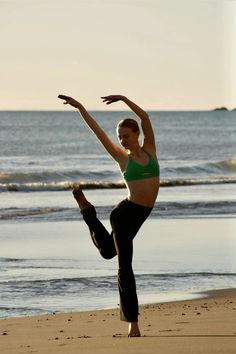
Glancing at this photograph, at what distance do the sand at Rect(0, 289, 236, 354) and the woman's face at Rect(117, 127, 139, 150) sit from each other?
1394mm

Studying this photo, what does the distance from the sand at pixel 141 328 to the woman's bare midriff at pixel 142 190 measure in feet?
3.28

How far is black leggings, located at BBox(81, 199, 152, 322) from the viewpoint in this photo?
8688mm

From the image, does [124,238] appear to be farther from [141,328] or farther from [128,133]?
[141,328]

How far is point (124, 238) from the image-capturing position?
8.69m

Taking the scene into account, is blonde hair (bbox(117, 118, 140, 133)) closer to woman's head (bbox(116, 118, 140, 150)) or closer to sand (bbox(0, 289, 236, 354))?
woman's head (bbox(116, 118, 140, 150))

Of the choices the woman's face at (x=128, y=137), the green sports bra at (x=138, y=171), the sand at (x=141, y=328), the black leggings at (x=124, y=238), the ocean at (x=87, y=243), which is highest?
the woman's face at (x=128, y=137)

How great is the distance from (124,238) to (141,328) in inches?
52.3

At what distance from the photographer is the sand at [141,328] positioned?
832 cm

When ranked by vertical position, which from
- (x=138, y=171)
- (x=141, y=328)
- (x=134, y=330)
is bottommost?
(x=141, y=328)

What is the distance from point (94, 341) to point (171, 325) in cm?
121

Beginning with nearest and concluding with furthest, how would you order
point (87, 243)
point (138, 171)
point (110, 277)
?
point (138, 171) → point (110, 277) → point (87, 243)
